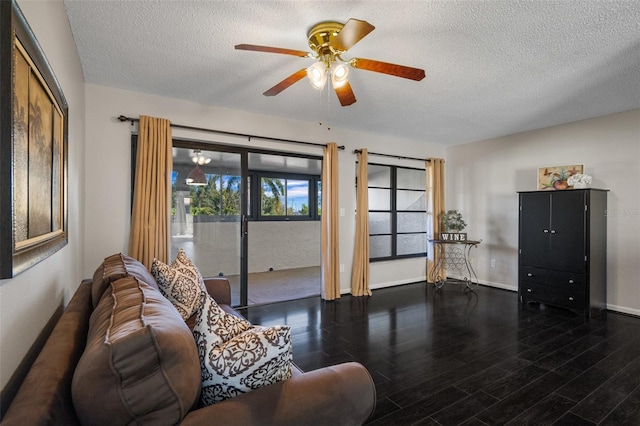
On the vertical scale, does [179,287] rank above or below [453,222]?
below

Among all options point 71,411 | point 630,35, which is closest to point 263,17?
point 71,411

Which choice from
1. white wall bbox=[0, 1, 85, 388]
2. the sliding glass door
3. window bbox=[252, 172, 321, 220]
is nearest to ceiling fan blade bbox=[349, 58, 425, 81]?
white wall bbox=[0, 1, 85, 388]

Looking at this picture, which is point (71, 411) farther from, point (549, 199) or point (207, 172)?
point (549, 199)

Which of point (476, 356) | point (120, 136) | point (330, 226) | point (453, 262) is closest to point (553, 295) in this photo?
point (453, 262)

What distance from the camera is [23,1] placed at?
109 centimetres

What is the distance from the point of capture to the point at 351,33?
1.75 m

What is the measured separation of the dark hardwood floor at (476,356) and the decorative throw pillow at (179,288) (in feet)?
3.34

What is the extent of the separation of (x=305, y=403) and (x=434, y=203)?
16.7 ft

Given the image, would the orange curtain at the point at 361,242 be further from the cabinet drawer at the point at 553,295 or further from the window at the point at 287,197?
the window at the point at 287,197

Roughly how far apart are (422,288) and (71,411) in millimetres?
5046

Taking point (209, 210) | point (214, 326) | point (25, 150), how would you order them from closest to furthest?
point (25, 150), point (214, 326), point (209, 210)

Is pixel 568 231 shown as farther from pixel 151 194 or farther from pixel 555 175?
pixel 151 194

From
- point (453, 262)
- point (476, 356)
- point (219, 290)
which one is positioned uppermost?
point (219, 290)

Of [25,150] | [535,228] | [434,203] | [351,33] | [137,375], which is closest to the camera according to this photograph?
[137,375]
